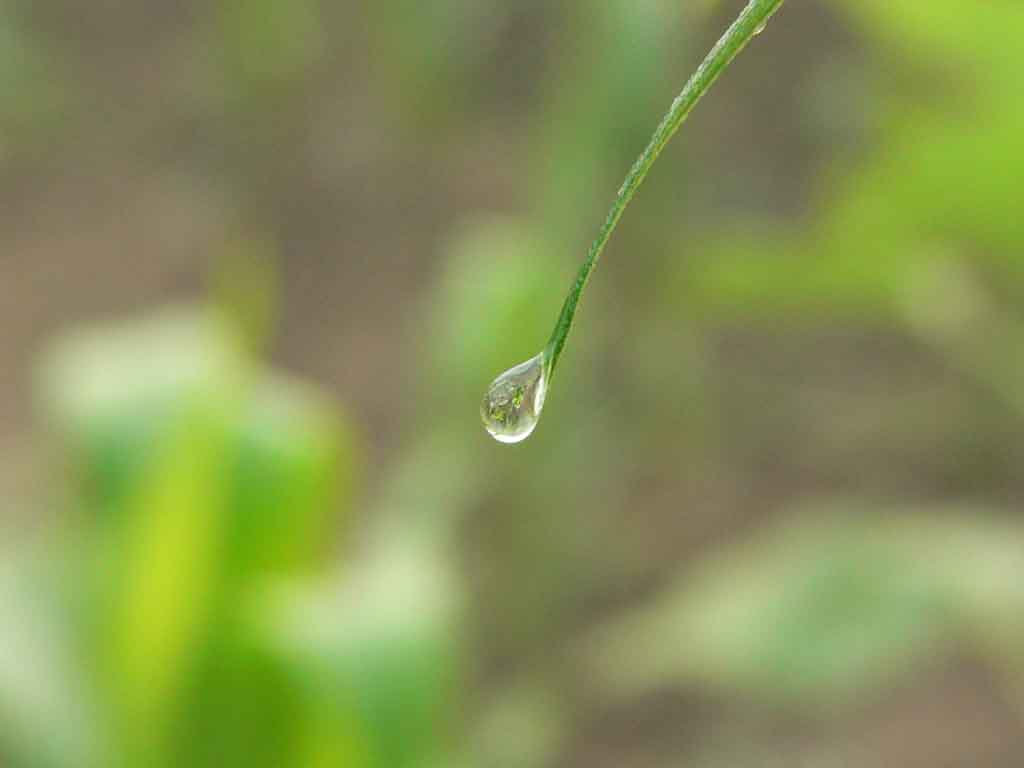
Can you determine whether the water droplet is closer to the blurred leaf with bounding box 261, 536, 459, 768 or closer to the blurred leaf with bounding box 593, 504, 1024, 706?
the blurred leaf with bounding box 261, 536, 459, 768

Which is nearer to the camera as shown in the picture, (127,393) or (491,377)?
(127,393)

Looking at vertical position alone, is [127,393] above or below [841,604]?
above

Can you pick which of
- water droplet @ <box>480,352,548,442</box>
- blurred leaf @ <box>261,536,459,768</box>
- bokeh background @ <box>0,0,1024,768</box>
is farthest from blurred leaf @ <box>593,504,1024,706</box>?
water droplet @ <box>480,352,548,442</box>

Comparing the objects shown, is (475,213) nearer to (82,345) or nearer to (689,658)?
(82,345)

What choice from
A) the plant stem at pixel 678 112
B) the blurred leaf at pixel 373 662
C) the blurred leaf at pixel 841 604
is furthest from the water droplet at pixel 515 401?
the blurred leaf at pixel 841 604

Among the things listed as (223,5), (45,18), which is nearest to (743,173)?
(223,5)

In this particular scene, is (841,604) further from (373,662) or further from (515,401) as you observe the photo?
(515,401)

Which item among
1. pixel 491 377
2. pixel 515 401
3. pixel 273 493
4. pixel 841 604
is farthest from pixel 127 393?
pixel 515 401
